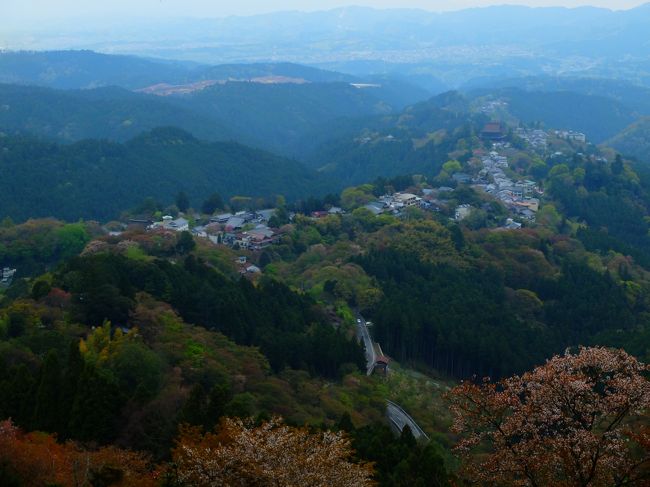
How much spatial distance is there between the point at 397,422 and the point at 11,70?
14202 centimetres

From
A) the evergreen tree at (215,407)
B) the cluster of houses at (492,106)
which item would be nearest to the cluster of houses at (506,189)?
the evergreen tree at (215,407)

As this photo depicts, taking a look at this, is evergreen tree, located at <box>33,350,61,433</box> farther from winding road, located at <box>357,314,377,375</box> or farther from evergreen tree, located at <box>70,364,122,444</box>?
winding road, located at <box>357,314,377,375</box>

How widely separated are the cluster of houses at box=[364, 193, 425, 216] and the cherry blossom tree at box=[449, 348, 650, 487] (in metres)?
34.6

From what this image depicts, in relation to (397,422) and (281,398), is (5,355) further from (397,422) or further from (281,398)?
(397,422)

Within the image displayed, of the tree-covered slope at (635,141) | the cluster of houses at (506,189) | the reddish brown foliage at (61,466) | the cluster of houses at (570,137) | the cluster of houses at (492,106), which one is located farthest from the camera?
the cluster of houses at (492,106)

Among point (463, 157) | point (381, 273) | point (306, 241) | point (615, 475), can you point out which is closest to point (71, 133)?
point (463, 157)

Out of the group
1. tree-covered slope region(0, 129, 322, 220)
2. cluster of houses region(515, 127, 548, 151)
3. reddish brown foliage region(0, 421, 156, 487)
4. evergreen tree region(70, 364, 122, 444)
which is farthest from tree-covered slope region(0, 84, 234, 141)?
reddish brown foliage region(0, 421, 156, 487)

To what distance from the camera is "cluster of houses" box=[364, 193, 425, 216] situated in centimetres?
4462

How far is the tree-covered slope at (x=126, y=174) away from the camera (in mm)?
60250

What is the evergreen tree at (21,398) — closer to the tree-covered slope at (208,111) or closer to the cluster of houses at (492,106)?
the tree-covered slope at (208,111)

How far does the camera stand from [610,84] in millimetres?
141000

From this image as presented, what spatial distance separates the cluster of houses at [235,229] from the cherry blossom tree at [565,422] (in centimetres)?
2892

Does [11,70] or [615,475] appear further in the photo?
[11,70]

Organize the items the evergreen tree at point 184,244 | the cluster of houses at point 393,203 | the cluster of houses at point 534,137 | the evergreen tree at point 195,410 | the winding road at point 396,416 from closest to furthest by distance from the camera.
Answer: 1. the evergreen tree at point 195,410
2. the winding road at point 396,416
3. the evergreen tree at point 184,244
4. the cluster of houses at point 393,203
5. the cluster of houses at point 534,137
